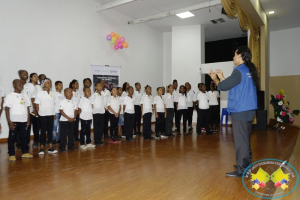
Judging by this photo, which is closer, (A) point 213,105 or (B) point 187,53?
(A) point 213,105

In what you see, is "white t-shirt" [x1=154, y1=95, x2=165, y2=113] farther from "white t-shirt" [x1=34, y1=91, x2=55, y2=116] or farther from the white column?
the white column

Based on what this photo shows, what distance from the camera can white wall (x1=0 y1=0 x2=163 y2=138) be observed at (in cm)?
542

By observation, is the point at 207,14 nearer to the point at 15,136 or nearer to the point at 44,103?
the point at 44,103

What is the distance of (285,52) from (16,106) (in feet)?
32.5

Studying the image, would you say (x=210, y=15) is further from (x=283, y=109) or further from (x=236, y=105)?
(x=236, y=105)

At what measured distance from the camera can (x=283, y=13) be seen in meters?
8.05

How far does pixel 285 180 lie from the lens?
6.99 ft

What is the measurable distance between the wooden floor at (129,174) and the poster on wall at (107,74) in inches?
132

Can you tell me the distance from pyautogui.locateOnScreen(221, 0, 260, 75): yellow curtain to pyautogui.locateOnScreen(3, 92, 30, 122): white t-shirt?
3994mm

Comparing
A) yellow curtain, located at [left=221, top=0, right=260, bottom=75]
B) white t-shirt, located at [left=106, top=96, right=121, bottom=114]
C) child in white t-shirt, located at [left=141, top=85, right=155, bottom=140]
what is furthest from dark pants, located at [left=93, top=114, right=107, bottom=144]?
yellow curtain, located at [left=221, top=0, right=260, bottom=75]

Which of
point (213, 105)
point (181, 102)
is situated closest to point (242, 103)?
point (181, 102)

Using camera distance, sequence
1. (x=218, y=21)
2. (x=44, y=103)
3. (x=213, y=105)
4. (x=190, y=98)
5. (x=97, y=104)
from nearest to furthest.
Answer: (x=44, y=103) < (x=97, y=104) < (x=190, y=98) < (x=213, y=105) < (x=218, y=21)

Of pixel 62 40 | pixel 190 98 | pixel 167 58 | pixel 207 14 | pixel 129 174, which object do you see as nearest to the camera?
pixel 129 174
